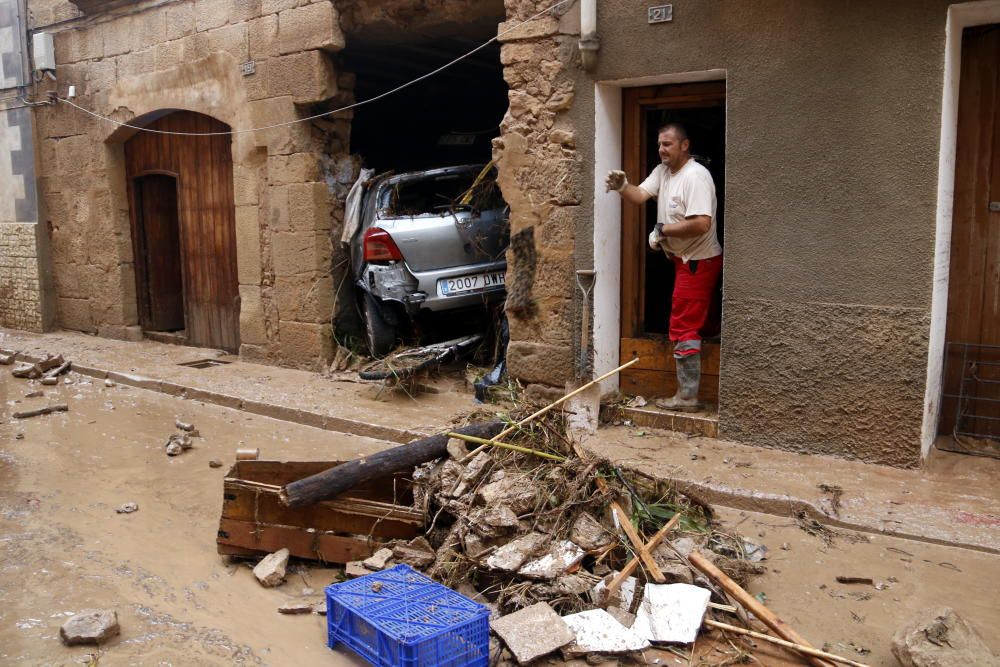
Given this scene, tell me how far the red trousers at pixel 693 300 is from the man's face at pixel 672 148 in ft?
2.13

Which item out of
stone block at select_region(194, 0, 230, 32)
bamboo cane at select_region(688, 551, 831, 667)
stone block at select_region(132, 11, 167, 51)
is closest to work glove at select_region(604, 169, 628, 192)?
bamboo cane at select_region(688, 551, 831, 667)

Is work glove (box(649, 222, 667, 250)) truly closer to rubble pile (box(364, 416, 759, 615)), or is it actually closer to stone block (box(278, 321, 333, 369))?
rubble pile (box(364, 416, 759, 615))

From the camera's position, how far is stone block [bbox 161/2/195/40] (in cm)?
948

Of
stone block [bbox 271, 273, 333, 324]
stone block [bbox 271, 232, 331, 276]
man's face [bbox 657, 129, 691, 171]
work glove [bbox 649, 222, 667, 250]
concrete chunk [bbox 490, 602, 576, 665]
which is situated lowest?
concrete chunk [bbox 490, 602, 576, 665]

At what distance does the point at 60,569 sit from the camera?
424cm

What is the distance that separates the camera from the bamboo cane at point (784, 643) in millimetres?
3193

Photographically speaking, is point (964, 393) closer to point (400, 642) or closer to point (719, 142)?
point (719, 142)

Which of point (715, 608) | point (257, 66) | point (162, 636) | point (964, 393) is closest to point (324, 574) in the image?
point (162, 636)

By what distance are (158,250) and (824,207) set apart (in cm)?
860

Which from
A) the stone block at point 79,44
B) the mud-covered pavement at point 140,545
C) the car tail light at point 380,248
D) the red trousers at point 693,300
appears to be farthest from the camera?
the stone block at point 79,44

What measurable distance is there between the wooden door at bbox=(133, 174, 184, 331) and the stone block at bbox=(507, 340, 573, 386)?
19.3 feet

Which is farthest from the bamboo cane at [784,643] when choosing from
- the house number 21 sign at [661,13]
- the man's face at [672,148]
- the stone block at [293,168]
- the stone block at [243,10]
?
the stone block at [243,10]

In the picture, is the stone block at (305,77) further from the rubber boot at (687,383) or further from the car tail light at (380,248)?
the rubber boot at (687,383)

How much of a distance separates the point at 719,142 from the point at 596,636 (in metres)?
4.15
